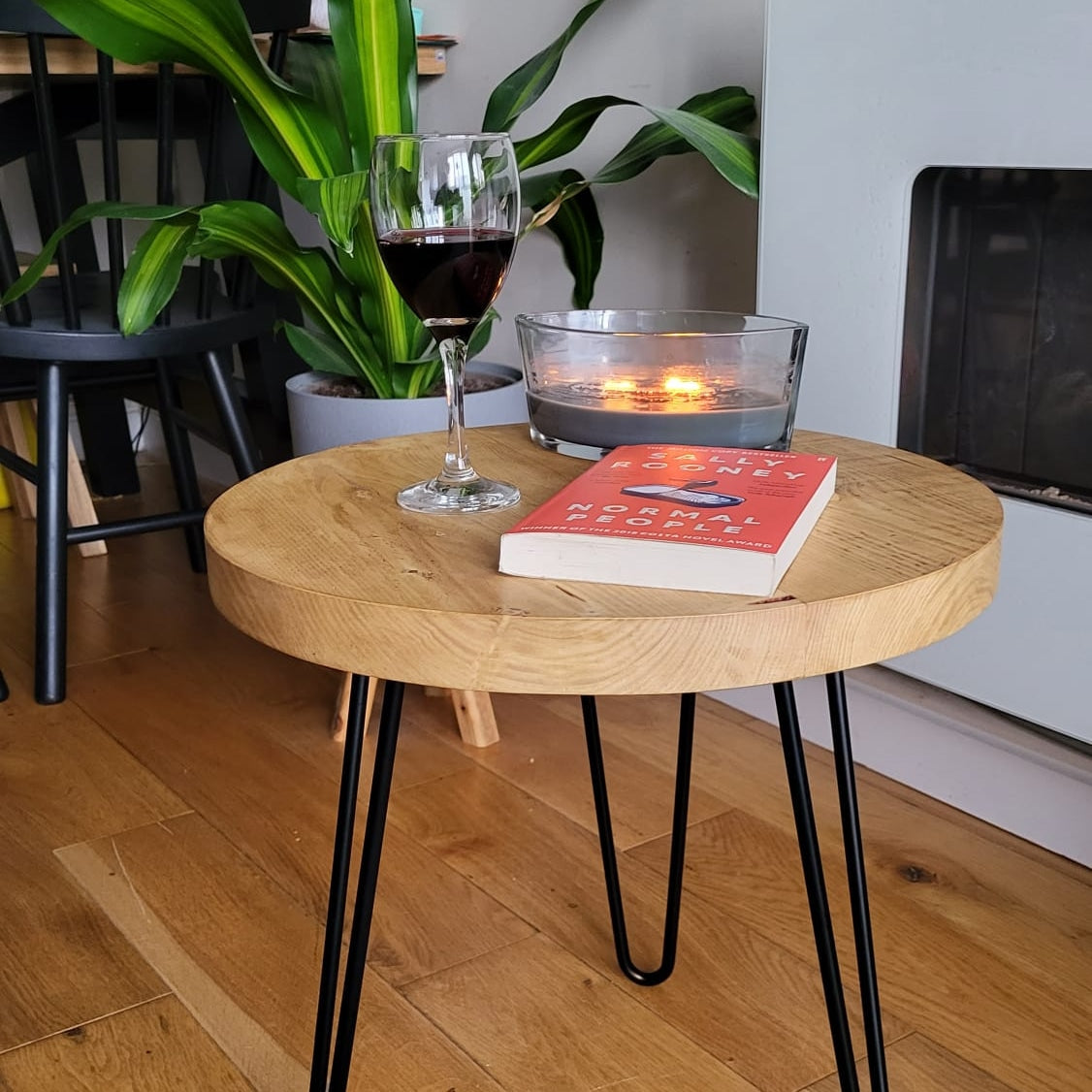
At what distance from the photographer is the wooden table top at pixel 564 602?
55cm

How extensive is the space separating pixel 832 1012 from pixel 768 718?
2.68ft

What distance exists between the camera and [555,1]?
1652 millimetres

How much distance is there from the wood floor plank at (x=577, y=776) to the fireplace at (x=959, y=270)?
27cm

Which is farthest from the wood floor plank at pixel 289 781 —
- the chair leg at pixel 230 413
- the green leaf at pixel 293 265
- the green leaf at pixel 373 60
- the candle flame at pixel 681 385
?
the green leaf at pixel 373 60

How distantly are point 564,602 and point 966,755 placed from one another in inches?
32.2

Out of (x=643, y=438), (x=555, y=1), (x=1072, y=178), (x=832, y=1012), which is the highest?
(x=555, y=1)

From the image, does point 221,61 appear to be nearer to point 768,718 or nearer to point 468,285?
point 468,285

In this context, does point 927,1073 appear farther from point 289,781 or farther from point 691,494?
point 289,781

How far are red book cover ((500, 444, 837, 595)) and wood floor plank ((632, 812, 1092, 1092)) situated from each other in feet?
1.56

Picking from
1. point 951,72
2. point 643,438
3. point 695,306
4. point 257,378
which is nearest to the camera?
point 643,438

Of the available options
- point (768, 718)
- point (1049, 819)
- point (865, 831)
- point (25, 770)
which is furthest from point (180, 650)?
point (1049, 819)

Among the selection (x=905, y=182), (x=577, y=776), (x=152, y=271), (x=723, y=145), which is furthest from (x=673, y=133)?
(x=577, y=776)

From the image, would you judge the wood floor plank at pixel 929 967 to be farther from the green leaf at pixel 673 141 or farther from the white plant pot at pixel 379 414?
the green leaf at pixel 673 141

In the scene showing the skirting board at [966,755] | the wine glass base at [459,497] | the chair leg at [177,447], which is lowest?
the skirting board at [966,755]
